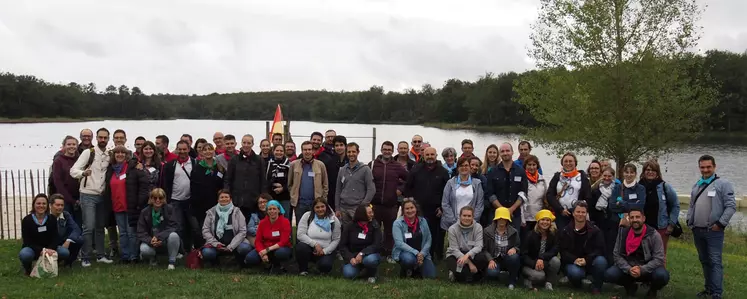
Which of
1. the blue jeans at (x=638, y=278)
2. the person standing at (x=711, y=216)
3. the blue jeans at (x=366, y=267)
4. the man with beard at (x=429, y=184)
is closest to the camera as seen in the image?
the person standing at (x=711, y=216)

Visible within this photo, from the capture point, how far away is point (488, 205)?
26.8 ft

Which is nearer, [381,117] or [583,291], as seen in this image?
[583,291]

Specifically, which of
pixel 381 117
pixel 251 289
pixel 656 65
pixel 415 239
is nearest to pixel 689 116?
pixel 656 65

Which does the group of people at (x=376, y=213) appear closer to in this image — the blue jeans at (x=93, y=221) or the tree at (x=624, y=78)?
the blue jeans at (x=93, y=221)

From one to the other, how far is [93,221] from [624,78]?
13.2 metres

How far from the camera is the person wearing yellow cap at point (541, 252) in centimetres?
743

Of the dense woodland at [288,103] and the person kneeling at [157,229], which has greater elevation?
A: the dense woodland at [288,103]

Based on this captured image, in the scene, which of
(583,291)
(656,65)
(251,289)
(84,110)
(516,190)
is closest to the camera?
(251,289)

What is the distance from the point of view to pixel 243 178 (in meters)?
8.20

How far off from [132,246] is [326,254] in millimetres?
2727

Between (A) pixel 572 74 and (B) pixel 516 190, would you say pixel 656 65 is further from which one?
(B) pixel 516 190

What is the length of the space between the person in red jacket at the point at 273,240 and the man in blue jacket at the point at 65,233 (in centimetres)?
220

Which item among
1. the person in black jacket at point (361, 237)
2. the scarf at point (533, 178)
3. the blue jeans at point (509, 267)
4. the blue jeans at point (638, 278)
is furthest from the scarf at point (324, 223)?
the blue jeans at point (638, 278)

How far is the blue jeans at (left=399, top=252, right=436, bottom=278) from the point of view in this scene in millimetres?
7609
